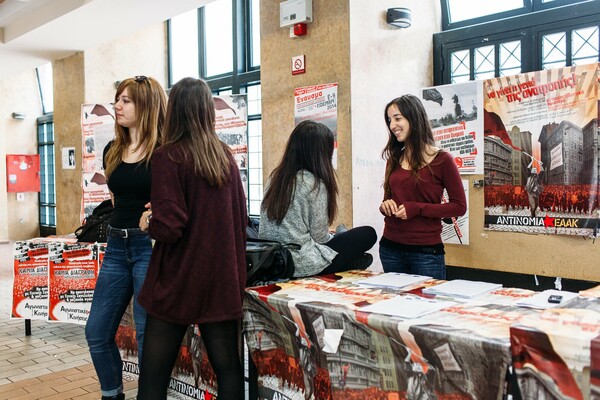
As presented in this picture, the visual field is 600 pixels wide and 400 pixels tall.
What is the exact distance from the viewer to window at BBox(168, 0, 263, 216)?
6098mm

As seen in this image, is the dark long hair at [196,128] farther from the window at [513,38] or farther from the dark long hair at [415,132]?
the window at [513,38]

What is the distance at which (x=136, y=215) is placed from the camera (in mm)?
2242

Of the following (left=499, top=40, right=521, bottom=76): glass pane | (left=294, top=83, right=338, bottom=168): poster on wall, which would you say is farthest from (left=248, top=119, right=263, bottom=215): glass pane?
(left=499, top=40, right=521, bottom=76): glass pane

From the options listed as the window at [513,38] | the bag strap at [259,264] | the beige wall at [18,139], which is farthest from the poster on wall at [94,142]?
the beige wall at [18,139]

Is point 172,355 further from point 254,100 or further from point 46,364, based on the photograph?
point 254,100

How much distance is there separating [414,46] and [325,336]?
305cm

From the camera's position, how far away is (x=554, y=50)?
3705mm

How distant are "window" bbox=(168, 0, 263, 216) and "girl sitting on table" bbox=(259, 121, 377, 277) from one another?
→ 11.4 ft

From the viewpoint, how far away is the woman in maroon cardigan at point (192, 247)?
182cm

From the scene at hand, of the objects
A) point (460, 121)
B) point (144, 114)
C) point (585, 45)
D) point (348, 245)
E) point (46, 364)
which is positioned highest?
point (585, 45)

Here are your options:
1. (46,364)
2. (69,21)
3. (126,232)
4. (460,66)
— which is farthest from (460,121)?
(69,21)

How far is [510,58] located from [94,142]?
3.82 m

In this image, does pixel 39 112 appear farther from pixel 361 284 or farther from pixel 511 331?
pixel 511 331

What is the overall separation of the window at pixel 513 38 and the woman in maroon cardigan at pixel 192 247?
2696 millimetres
